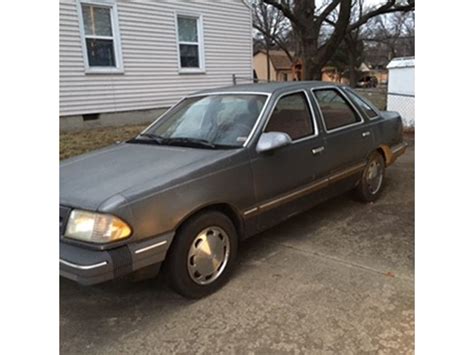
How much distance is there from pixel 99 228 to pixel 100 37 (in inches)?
344

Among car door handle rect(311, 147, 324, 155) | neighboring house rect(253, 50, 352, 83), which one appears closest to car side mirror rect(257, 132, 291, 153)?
car door handle rect(311, 147, 324, 155)

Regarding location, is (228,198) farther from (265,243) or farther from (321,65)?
(321,65)

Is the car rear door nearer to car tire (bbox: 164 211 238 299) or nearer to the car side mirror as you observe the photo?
the car side mirror

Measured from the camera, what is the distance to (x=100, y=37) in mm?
9891

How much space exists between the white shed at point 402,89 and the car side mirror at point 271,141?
23.0ft

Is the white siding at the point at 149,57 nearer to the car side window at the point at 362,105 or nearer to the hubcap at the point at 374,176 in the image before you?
the car side window at the point at 362,105

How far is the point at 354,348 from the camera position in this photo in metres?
2.37

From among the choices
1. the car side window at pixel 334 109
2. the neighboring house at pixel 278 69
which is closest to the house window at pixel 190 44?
the car side window at pixel 334 109

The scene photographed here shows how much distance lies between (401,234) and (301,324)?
187 centimetres

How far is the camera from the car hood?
2.64 m

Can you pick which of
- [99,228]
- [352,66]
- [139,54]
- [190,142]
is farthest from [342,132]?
[352,66]

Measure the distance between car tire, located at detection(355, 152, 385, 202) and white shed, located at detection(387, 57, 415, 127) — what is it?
4.88 metres

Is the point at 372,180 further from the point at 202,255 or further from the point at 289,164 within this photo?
the point at 202,255

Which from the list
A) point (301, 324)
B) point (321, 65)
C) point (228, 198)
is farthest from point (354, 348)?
point (321, 65)
